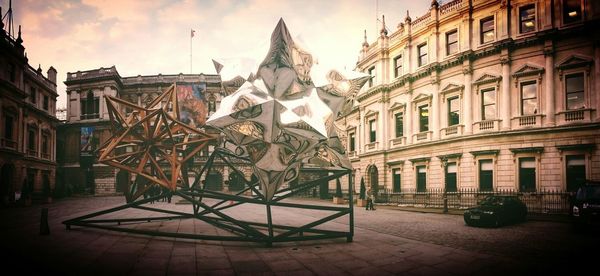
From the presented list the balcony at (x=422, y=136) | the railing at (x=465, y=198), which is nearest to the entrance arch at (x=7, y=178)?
the railing at (x=465, y=198)

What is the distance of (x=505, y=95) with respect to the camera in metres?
24.1

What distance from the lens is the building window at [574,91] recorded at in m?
21.7

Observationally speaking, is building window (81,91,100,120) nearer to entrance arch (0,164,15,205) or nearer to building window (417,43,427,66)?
entrance arch (0,164,15,205)

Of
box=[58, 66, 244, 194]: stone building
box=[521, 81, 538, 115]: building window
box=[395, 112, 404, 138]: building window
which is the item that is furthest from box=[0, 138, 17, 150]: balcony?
box=[521, 81, 538, 115]: building window

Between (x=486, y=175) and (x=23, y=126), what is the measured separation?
145ft

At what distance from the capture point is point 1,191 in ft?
99.9

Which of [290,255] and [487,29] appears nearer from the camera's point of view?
[290,255]

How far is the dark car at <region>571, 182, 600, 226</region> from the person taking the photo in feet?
42.5

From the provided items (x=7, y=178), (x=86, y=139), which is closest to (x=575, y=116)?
(x=7, y=178)

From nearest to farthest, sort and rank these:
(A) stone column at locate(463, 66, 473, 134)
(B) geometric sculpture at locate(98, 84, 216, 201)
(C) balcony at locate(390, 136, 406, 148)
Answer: (B) geometric sculpture at locate(98, 84, 216, 201) → (A) stone column at locate(463, 66, 473, 134) → (C) balcony at locate(390, 136, 406, 148)

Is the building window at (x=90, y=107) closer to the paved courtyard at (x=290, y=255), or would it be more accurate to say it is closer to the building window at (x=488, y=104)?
the paved courtyard at (x=290, y=255)

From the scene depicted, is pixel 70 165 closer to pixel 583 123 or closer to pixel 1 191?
pixel 1 191

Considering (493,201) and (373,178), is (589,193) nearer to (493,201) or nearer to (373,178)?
(493,201)

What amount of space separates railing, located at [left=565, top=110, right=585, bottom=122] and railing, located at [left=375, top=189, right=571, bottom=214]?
4.77m
